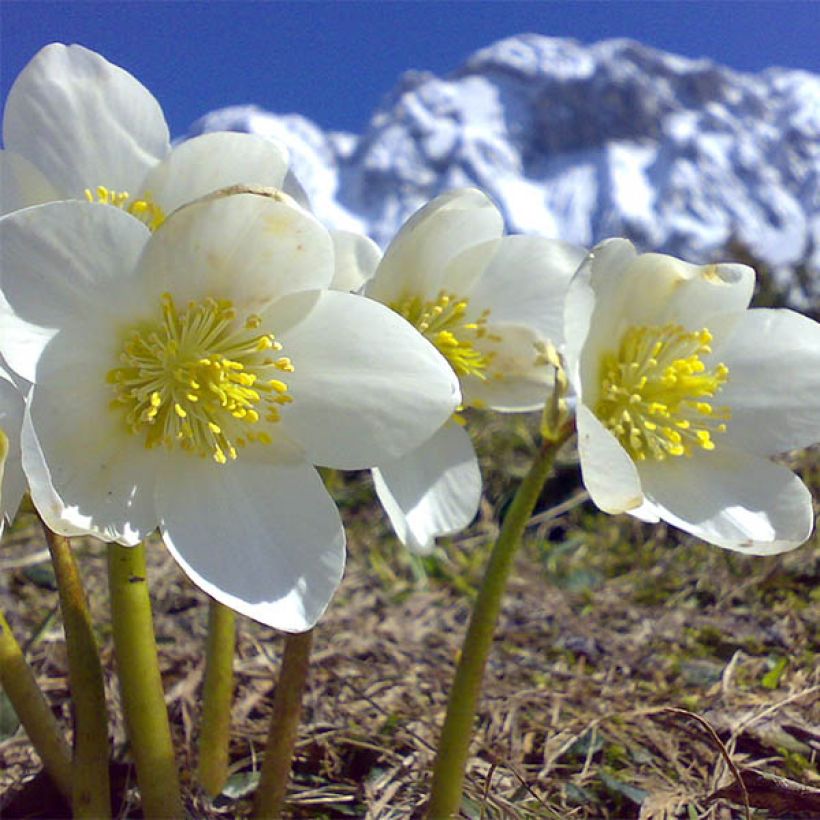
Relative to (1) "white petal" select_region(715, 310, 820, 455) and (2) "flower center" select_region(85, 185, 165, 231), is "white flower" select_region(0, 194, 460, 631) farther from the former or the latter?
(1) "white petal" select_region(715, 310, 820, 455)

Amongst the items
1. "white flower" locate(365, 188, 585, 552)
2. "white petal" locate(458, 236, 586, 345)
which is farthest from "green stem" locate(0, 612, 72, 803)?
"white petal" locate(458, 236, 586, 345)

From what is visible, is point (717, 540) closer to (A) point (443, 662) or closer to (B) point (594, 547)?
(A) point (443, 662)

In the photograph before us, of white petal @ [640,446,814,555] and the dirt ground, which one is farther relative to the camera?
the dirt ground

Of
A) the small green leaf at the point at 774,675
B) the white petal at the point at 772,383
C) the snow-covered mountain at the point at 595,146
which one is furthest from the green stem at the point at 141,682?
the snow-covered mountain at the point at 595,146

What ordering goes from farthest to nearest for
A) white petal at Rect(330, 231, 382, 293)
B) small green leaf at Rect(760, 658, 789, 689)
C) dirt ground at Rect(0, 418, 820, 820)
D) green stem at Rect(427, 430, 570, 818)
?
1. small green leaf at Rect(760, 658, 789, 689)
2. dirt ground at Rect(0, 418, 820, 820)
3. white petal at Rect(330, 231, 382, 293)
4. green stem at Rect(427, 430, 570, 818)

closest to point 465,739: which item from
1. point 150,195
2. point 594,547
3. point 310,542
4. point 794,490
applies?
point 310,542

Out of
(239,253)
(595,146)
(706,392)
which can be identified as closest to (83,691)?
(239,253)

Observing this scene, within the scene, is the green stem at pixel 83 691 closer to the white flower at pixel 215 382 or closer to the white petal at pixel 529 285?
the white flower at pixel 215 382

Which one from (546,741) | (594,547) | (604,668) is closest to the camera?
(546,741)
